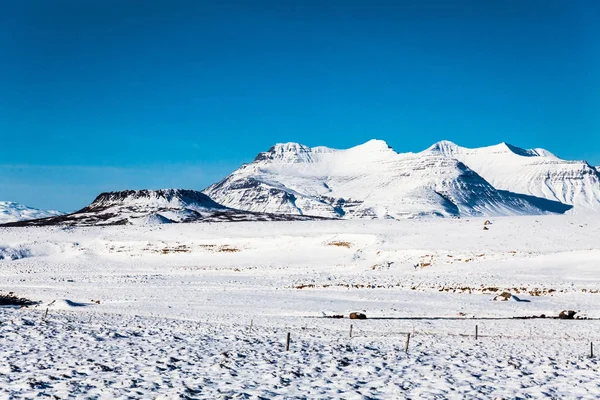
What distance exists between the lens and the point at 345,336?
27969 millimetres

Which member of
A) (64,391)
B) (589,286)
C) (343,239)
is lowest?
(64,391)

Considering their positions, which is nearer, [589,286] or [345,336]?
[345,336]

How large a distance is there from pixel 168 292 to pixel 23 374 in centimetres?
3023

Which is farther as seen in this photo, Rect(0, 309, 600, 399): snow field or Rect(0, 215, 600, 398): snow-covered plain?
Rect(0, 215, 600, 398): snow-covered plain

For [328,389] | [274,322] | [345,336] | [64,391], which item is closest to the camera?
[64,391]

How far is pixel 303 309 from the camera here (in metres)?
37.6

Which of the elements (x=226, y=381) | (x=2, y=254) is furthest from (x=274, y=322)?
(x=2, y=254)

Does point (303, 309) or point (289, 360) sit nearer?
point (289, 360)

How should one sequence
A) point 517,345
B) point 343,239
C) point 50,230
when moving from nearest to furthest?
point 517,345, point 343,239, point 50,230

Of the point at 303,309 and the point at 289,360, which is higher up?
the point at 303,309

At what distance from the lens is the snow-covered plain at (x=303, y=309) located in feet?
57.1

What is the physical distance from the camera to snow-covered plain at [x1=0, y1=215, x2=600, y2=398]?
17409 millimetres

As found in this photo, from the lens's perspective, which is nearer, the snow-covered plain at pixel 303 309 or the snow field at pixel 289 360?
the snow field at pixel 289 360

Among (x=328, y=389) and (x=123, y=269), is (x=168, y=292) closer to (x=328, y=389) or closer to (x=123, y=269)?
(x=123, y=269)
